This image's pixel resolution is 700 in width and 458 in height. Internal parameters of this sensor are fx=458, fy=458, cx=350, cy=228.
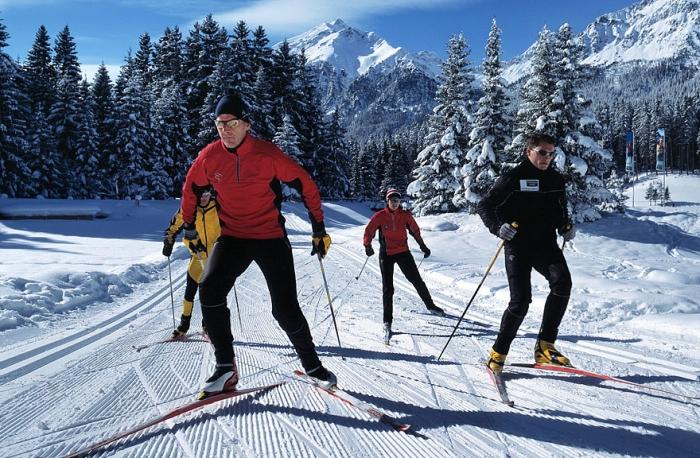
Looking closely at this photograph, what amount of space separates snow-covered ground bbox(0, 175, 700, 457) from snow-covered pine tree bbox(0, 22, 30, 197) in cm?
2786

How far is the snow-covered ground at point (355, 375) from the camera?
3023 mm

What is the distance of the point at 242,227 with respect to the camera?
3.74 m

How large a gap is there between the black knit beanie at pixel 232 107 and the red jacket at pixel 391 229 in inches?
145

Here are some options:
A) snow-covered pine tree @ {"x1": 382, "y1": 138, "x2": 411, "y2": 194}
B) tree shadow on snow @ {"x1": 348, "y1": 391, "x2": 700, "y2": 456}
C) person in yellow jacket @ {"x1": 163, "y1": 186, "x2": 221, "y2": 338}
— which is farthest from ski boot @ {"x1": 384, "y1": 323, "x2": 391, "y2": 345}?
snow-covered pine tree @ {"x1": 382, "y1": 138, "x2": 411, "y2": 194}

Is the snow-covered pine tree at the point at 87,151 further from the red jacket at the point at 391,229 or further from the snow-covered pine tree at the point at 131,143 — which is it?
the red jacket at the point at 391,229

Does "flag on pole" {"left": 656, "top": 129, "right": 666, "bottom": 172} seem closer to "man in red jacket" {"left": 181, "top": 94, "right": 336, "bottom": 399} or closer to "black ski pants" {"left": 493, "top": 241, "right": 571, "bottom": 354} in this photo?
"black ski pants" {"left": 493, "top": 241, "right": 571, "bottom": 354}

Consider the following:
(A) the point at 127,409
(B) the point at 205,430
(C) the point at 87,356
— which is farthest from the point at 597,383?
(C) the point at 87,356

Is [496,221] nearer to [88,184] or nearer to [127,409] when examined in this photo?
[127,409]

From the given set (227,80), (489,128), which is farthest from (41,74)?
(489,128)

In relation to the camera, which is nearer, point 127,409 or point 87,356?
point 127,409

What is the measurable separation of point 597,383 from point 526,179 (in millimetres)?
1959

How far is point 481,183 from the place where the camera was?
2688cm

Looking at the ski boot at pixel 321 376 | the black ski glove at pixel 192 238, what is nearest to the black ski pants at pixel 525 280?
the ski boot at pixel 321 376

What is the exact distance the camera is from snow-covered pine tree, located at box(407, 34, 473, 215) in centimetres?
2961
